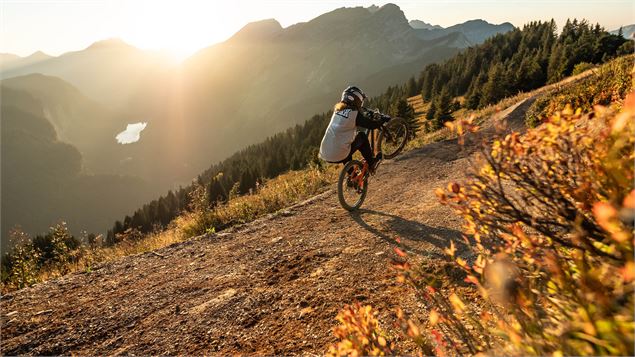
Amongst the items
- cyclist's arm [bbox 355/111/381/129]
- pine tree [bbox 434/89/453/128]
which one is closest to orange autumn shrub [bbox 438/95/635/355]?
cyclist's arm [bbox 355/111/381/129]

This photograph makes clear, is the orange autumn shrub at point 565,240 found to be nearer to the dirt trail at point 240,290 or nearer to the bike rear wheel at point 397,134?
the dirt trail at point 240,290

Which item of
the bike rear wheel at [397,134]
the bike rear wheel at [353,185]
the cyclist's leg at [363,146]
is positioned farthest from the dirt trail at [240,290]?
the bike rear wheel at [397,134]

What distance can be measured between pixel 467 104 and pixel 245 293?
46919 millimetres

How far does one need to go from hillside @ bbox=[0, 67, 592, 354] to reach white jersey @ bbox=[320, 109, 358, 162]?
144 centimetres

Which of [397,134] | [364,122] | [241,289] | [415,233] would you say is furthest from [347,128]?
[241,289]

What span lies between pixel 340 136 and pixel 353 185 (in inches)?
52.8

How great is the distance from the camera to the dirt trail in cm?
452

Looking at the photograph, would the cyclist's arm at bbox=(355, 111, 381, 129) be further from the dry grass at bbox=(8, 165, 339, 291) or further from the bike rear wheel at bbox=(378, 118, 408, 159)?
the dry grass at bbox=(8, 165, 339, 291)

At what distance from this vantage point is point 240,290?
18.2 feet

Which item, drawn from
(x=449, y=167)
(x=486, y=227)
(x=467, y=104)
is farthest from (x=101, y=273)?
(x=467, y=104)

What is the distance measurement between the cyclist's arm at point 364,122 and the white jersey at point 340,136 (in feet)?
0.47

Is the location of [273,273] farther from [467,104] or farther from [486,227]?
[467,104]

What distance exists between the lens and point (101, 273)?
681 cm

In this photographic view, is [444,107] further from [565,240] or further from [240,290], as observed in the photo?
[565,240]
